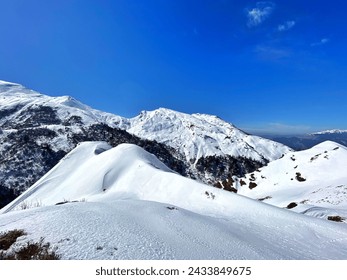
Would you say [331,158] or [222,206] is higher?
[331,158]

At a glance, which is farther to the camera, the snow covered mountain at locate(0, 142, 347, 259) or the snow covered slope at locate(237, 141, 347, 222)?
the snow covered slope at locate(237, 141, 347, 222)

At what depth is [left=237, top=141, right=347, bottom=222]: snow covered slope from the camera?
4112cm

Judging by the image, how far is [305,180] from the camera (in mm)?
57875

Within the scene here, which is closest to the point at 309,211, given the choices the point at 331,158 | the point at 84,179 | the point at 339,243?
the point at 339,243

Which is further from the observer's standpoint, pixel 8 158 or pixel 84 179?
pixel 8 158

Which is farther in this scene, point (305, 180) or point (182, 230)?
point (305, 180)

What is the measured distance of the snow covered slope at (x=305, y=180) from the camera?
41125 millimetres

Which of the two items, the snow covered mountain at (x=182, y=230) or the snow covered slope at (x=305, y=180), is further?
the snow covered slope at (x=305, y=180)

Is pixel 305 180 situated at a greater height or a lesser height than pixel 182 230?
greater

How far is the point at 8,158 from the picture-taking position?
521ft

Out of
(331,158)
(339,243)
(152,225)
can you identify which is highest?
(331,158)

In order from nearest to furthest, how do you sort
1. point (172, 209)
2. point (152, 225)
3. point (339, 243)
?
point (152, 225) < point (339, 243) < point (172, 209)
